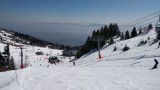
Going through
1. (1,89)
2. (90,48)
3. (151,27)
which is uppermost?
(151,27)

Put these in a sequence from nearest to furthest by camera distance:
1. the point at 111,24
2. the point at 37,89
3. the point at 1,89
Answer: the point at 37,89
the point at 1,89
the point at 111,24

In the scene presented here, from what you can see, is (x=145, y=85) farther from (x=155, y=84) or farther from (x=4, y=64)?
(x=4, y=64)

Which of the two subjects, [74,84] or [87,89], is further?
[74,84]

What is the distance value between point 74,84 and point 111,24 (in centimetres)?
13080

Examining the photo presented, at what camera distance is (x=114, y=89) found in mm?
16156

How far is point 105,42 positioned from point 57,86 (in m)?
103

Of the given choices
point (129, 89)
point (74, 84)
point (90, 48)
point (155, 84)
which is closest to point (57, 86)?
point (74, 84)

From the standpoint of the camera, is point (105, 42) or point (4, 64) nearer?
point (4, 64)

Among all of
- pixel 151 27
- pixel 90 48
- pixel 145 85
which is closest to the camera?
pixel 145 85

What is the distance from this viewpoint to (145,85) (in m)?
16.5

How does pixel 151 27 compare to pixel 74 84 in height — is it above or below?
above

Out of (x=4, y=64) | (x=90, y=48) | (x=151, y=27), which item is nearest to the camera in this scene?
(x=4, y=64)

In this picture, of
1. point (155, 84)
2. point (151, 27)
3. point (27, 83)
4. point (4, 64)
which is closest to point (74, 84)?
point (27, 83)

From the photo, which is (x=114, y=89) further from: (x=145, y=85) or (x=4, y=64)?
(x=4, y=64)
